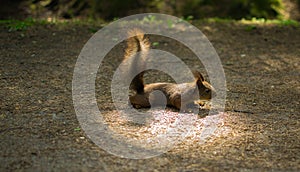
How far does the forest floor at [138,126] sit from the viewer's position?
3449 mm

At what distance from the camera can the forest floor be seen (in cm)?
345

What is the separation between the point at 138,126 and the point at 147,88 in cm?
62

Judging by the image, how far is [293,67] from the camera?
19.9 ft

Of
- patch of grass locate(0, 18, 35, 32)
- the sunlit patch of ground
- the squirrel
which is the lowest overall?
the sunlit patch of ground

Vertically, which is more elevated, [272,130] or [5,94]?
[272,130]

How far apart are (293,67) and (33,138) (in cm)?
378

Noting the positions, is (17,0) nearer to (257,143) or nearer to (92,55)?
(92,55)

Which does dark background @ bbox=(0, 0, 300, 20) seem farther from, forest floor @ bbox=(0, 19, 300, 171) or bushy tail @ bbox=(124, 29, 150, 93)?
bushy tail @ bbox=(124, 29, 150, 93)

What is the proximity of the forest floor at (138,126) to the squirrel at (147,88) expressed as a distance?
0.32m

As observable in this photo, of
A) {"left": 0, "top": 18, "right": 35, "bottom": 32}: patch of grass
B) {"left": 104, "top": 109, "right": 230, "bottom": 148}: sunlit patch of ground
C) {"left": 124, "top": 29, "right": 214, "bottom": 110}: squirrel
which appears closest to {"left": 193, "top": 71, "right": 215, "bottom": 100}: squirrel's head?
{"left": 124, "top": 29, "right": 214, "bottom": 110}: squirrel

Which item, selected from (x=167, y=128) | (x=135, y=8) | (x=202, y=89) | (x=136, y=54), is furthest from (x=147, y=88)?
(x=135, y=8)

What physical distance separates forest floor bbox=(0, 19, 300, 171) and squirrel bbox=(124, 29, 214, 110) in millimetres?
322

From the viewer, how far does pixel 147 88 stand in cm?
464

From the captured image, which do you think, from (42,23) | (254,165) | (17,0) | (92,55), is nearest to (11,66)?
(92,55)
